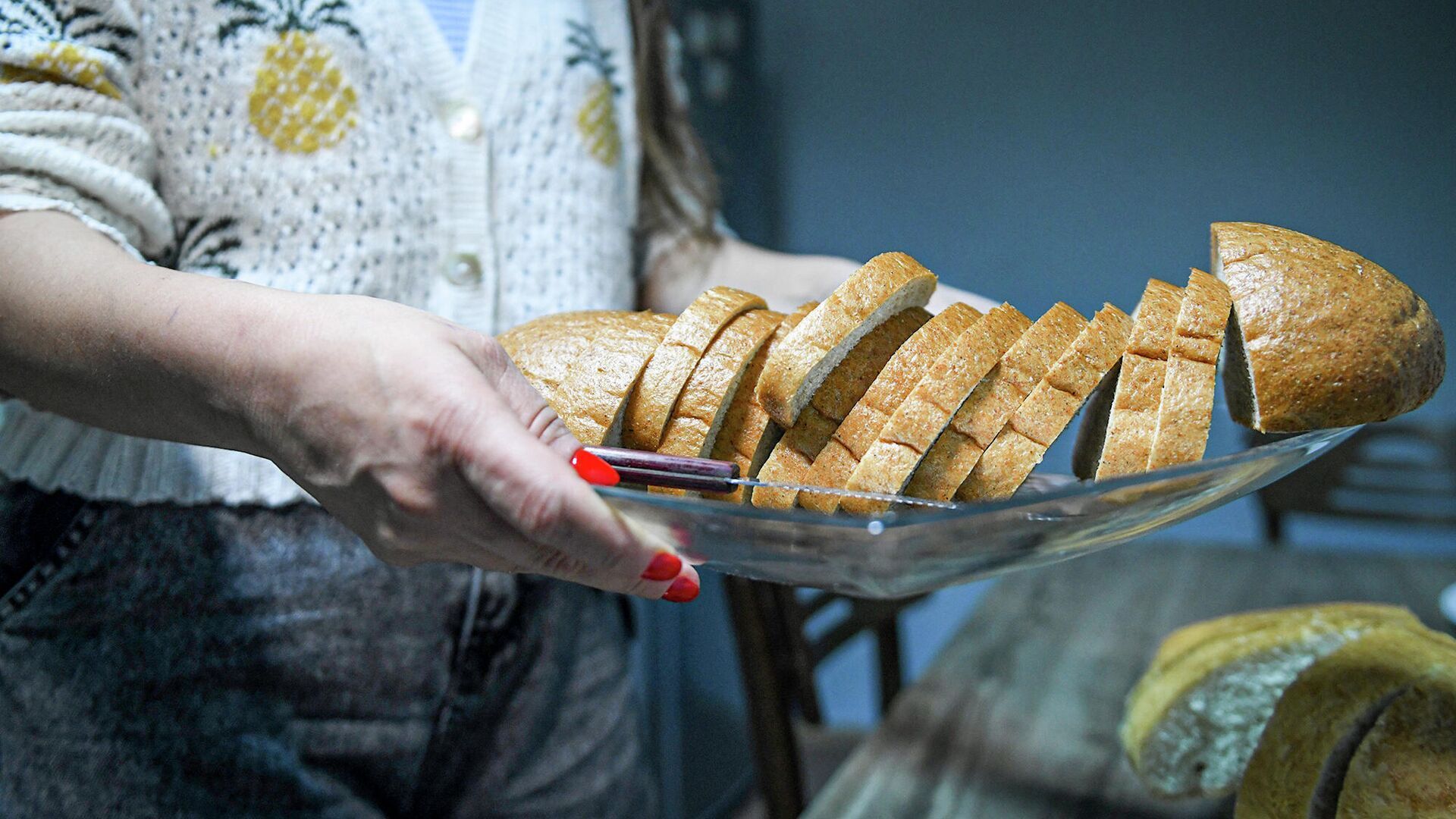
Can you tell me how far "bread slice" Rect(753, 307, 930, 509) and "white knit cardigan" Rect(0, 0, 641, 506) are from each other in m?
0.45

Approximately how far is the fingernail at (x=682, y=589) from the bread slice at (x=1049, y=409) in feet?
0.86

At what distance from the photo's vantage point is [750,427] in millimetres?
784

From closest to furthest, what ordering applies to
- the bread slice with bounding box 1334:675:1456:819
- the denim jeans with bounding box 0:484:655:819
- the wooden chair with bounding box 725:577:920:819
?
the bread slice with bounding box 1334:675:1456:819, the denim jeans with bounding box 0:484:655:819, the wooden chair with bounding box 725:577:920:819

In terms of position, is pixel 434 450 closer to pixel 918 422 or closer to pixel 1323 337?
pixel 918 422

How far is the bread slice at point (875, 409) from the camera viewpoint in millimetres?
724

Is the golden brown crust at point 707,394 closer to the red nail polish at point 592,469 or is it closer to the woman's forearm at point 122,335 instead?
the red nail polish at point 592,469

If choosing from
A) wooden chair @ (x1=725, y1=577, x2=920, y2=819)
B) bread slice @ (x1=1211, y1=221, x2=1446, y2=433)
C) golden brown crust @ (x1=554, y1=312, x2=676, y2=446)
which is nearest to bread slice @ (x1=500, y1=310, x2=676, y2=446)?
golden brown crust @ (x1=554, y1=312, x2=676, y2=446)

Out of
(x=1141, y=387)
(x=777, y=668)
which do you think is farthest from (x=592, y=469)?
(x=777, y=668)

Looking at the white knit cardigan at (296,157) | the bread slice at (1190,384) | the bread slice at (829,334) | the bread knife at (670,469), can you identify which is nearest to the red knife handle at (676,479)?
the bread knife at (670,469)

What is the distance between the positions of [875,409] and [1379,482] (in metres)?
2.54

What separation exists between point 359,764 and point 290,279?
0.57 metres

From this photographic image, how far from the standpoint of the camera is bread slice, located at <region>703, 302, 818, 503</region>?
779mm

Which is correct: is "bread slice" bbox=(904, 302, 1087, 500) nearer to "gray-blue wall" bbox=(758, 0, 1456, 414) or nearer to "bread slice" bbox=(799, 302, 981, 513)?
"bread slice" bbox=(799, 302, 981, 513)

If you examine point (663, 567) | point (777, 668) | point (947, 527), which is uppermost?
point (947, 527)
